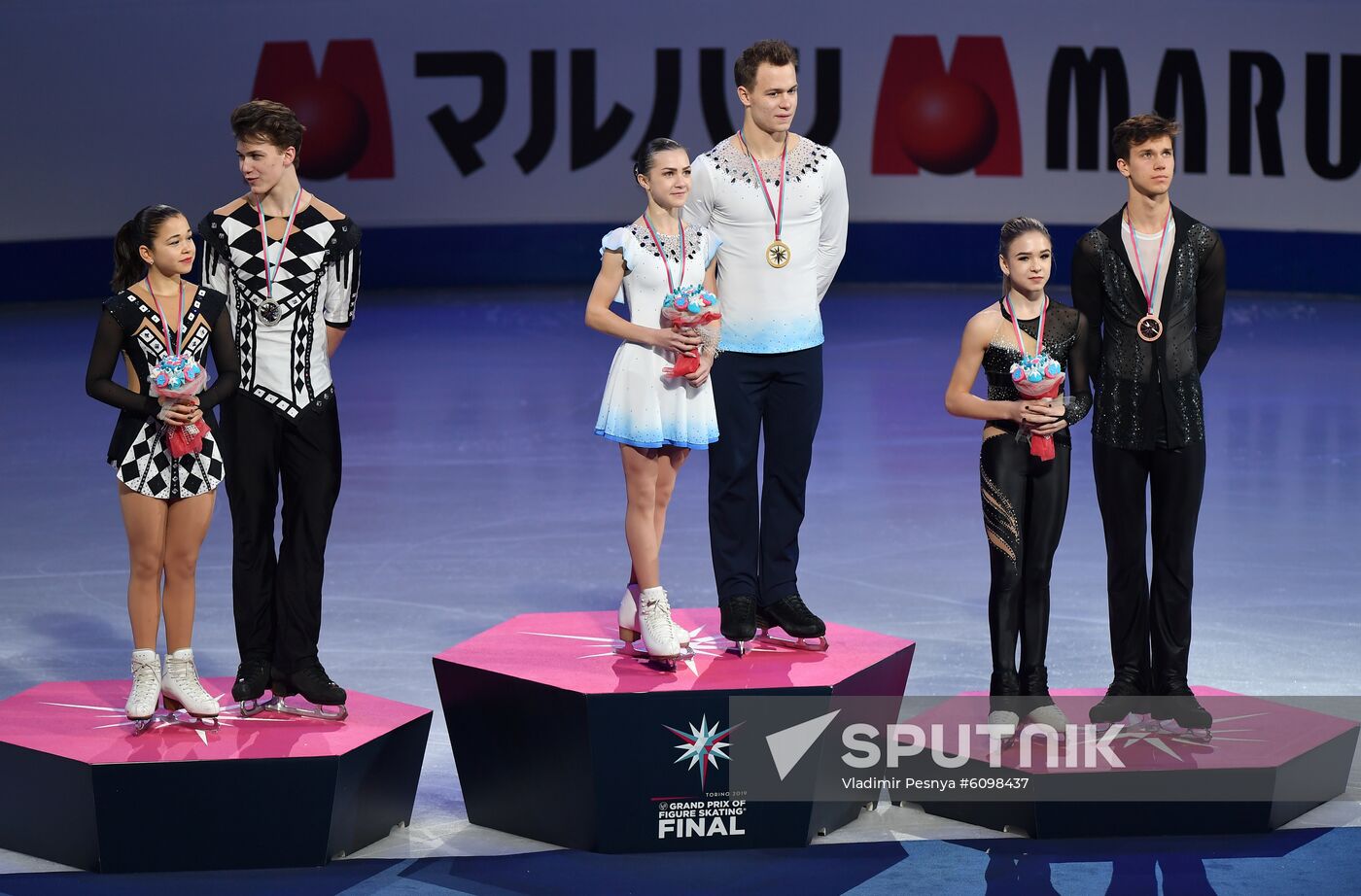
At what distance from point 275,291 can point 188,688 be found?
118 cm

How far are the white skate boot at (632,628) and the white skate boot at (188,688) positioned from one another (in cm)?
125

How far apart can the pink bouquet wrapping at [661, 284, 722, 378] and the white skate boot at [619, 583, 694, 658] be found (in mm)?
759

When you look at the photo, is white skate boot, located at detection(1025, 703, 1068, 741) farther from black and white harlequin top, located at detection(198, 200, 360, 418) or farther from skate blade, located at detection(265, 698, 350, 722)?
black and white harlequin top, located at detection(198, 200, 360, 418)

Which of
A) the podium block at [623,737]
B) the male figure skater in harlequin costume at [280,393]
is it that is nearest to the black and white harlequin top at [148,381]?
the male figure skater in harlequin costume at [280,393]

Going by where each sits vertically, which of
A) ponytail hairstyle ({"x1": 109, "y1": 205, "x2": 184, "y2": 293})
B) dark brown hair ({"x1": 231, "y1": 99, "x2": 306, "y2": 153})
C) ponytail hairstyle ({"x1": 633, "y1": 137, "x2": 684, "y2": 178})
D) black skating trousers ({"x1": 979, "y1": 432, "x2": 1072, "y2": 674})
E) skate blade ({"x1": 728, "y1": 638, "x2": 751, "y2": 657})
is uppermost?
dark brown hair ({"x1": 231, "y1": 99, "x2": 306, "y2": 153})

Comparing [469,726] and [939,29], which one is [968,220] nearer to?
[939,29]

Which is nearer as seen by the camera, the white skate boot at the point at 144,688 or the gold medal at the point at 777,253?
the white skate boot at the point at 144,688

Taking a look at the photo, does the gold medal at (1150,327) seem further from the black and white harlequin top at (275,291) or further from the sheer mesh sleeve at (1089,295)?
the black and white harlequin top at (275,291)

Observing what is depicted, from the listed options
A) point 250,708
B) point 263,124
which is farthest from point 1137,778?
point 263,124

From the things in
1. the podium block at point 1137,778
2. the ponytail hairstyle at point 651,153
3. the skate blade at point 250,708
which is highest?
the ponytail hairstyle at point 651,153

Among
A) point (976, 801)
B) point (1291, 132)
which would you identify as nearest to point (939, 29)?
point (1291, 132)

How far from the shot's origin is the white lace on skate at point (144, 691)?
5.22 m

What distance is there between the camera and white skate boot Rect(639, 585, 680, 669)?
541 cm

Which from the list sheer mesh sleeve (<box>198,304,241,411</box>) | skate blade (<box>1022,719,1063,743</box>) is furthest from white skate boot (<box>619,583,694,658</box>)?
sheer mesh sleeve (<box>198,304,241,411</box>)
